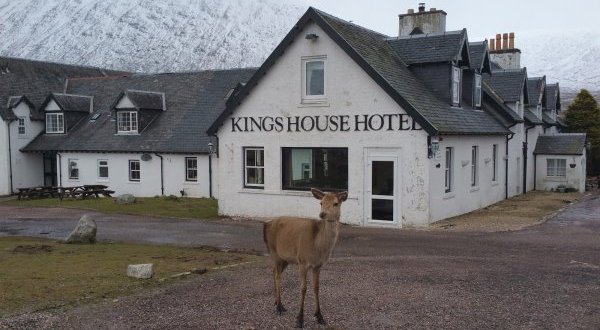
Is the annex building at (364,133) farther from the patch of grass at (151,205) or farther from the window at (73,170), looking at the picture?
the window at (73,170)

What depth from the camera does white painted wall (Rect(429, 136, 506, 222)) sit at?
21.3m

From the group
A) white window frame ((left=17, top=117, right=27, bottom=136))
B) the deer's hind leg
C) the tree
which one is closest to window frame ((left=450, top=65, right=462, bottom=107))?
the deer's hind leg

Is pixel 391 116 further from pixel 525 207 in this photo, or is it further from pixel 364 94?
pixel 525 207

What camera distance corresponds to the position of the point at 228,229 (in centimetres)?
2112

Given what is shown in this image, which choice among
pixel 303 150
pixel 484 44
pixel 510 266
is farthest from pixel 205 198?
pixel 510 266

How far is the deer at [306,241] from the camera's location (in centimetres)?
865

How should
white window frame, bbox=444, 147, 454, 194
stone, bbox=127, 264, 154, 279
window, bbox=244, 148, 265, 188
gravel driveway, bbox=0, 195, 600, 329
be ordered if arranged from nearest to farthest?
gravel driveway, bbox=0, 195, 600, 329 → stone, bbox=127, 264, 154, 279 → white window frame, bbox=444, 147, 454, 194 → window, bbox=244, 148, 265, 188

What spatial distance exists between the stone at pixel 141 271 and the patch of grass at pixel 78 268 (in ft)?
0.42

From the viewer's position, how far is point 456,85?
2464 centimetres

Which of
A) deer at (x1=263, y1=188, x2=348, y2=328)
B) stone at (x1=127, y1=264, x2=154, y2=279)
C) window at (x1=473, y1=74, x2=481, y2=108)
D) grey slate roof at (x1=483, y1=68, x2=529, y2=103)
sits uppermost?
grey slate roof at (x1=483, y1=68, x2=529, y2=103)

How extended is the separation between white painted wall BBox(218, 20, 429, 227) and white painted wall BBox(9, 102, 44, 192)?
22122mm

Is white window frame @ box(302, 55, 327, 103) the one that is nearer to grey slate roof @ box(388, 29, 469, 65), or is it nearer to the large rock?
grey slate roof @ box(388, 29, 469, 65)

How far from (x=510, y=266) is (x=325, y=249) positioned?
23.0ft

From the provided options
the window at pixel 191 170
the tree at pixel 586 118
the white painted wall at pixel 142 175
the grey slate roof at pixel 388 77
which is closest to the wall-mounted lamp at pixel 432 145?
the grey slate roof at pixel 388 77
